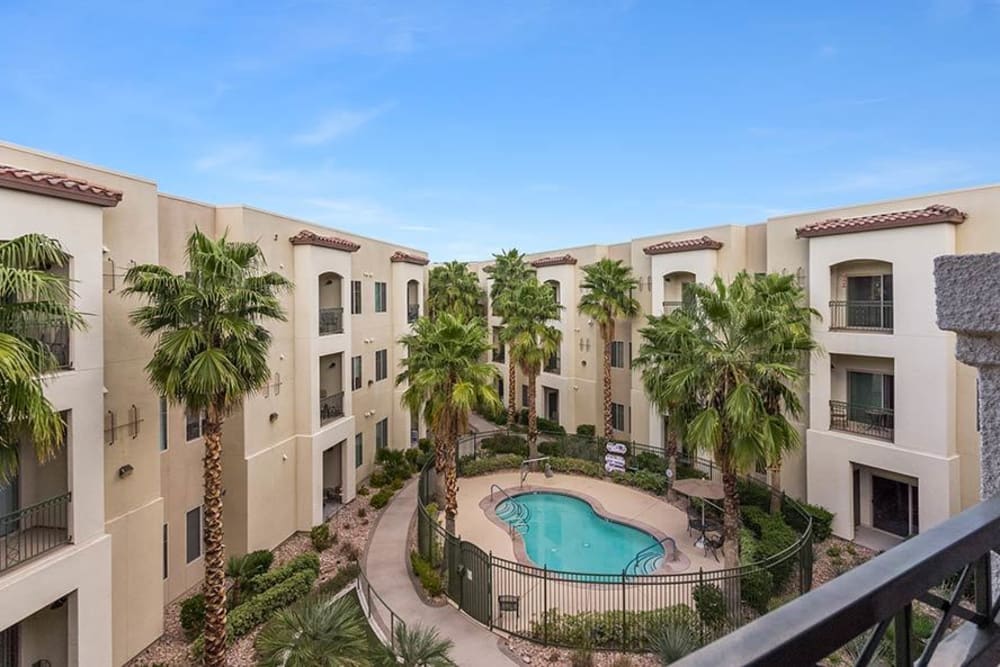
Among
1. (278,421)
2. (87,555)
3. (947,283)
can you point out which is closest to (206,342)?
(87,555)

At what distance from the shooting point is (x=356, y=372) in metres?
23.6

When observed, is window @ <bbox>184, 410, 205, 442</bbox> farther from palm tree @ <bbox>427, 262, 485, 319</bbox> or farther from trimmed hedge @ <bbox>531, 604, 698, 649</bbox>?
palm tree @ <bbox>427, 262, 485, 319</bbox>

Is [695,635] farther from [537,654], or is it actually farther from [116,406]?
[116,406]

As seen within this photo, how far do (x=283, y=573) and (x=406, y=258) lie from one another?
16.6 m

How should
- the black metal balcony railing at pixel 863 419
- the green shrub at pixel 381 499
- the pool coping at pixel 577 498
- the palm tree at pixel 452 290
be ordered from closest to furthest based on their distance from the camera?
the pool coping at pixel 577 498 → the black metal balcony railing at pixel 863 419 → the green shrub at pixel 381 499 → the palm tree at pixel 452 290

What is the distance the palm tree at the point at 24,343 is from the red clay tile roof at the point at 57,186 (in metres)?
2.30

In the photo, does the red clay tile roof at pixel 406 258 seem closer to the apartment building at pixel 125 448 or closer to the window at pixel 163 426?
the apartment building at pixel 125 448

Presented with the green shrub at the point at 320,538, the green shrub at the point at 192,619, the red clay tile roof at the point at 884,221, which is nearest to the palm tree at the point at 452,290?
the green shrub at the point at 320,538

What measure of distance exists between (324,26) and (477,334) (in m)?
10.1

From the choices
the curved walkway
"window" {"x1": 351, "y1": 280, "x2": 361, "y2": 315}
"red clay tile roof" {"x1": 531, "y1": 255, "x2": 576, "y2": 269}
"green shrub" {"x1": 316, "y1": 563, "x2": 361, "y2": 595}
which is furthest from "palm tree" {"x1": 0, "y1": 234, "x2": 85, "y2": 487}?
"red clay tile roof" {"x1": 531, "y1": 255, "x2": 576, "y2": 269}

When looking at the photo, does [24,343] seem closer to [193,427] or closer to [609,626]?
[193,427]

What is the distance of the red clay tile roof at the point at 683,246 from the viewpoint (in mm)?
22266

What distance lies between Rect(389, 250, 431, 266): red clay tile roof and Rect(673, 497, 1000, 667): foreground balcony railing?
2609cm

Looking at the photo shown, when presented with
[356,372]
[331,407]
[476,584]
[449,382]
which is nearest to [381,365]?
[356,372]
